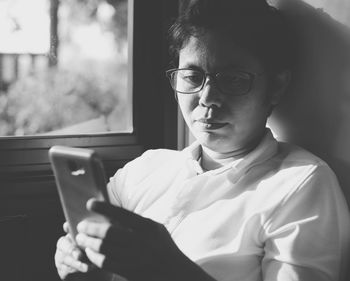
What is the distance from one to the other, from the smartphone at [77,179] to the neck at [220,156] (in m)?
0.42

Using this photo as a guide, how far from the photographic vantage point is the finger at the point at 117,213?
836 mm

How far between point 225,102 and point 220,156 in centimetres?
17

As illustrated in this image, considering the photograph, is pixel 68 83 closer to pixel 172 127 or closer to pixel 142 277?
pixel 172 127

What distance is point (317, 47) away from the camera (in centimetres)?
119

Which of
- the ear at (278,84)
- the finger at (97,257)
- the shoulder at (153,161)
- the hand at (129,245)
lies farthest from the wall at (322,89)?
the finger at (97,257)

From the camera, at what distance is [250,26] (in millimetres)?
1184

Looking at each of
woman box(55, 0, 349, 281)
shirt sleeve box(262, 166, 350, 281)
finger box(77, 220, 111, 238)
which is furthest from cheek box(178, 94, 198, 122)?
finger box(77, 220, 111, 238)

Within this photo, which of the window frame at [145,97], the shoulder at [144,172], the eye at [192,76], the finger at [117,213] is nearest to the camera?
the finger at [117,213]

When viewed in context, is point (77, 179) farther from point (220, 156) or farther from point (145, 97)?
point (145, 97)

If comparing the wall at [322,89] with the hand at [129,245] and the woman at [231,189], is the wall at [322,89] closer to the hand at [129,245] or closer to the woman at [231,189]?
the woman at [231,189]

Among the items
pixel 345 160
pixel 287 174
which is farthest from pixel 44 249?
pixel 345 160

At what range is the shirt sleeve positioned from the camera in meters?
0.99

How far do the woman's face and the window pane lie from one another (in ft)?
1.61

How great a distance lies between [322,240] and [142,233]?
0.37m
